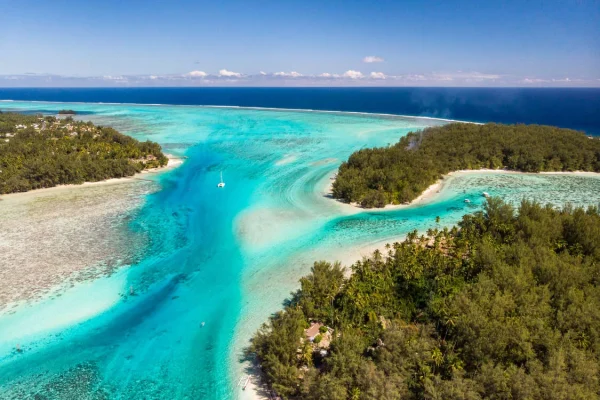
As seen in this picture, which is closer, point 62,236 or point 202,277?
point 202,277

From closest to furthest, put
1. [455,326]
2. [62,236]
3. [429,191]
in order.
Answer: [455,326]
[62,236]
[429,191]

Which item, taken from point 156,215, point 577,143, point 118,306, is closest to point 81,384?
point 118,306

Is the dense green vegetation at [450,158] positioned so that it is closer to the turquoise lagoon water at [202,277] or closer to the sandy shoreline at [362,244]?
the sandy shoreline at [362,244]

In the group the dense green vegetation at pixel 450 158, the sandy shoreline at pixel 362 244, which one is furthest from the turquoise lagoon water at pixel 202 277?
the dense green vegetation at pixel 450 158

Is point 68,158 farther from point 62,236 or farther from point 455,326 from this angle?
point 455,326

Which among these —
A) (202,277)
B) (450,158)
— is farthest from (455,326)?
(450,158)
